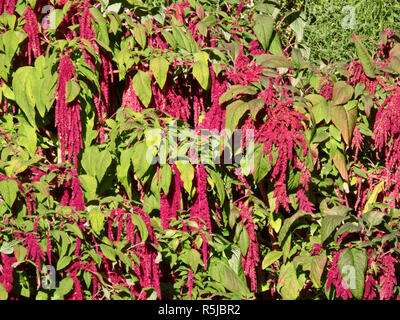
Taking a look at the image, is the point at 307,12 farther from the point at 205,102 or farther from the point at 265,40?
the point at 205,102

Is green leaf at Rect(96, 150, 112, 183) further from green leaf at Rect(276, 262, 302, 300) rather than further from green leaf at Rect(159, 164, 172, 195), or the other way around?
green leaf at Rect(276, 262, 302, 300)

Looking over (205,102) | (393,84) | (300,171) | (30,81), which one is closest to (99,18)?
(30,81)

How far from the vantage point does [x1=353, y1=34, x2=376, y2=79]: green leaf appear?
2.43m

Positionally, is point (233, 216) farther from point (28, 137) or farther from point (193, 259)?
point (28, 137)

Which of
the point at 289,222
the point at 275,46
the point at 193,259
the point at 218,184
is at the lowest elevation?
the point at 193,259

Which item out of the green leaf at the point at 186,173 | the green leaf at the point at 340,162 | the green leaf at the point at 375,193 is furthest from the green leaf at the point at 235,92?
the green leaf at the point at 375,193

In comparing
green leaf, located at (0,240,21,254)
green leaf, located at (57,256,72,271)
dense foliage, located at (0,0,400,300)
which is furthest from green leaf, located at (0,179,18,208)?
green leaf, located at (57,256,72,271)

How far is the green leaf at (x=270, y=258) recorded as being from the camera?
8.29ft

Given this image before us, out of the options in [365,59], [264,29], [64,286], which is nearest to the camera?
[64,286]

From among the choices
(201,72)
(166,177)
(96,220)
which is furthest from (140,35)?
(96,220)

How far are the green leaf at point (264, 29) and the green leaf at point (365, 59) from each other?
33cm

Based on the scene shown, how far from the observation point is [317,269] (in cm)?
231

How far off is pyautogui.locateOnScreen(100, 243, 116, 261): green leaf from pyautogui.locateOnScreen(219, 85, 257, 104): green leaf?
0.64 meters

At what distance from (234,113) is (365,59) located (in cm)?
55
